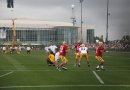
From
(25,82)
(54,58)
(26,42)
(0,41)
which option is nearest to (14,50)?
(54,58)

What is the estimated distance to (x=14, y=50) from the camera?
291 ft

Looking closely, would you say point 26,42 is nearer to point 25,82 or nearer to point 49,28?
point 49,28

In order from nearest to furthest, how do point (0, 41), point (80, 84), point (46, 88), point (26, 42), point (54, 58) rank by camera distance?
point (46, 88) < point (80, 84) < point (54, 58) < point (0, 41) < point (26, 42)

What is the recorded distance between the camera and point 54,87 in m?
18.0

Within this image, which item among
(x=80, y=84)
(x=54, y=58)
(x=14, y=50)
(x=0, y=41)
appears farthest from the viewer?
(x=0, y=41)

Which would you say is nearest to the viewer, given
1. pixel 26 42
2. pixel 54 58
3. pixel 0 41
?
pixel 54 58

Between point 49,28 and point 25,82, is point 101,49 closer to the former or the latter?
point 25,82

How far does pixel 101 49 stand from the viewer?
29203 millimetres

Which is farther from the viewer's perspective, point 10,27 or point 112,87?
point 10,27

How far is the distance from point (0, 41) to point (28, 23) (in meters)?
20.2

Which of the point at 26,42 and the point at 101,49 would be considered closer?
the point at 101,49

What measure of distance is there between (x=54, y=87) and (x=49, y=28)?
174m

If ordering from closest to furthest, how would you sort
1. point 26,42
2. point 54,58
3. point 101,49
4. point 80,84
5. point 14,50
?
point 80,84
point 101,49
point 54,58
point 14,50
point 26,42

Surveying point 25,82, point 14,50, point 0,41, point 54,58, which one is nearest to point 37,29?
point 0,41
